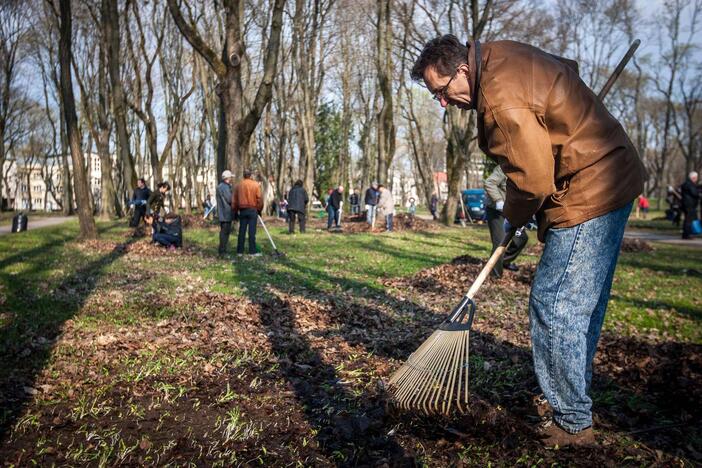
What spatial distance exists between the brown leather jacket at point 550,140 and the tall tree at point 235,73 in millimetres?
13910

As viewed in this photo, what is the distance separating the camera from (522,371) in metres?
4.52

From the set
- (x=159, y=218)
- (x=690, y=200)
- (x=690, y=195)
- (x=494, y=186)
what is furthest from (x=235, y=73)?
(x=690, y=200)

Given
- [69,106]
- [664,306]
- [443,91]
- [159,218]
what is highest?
[69,106]

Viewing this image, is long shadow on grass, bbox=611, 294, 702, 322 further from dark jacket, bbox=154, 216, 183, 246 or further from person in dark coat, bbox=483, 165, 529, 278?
dark jacket, bbox=154, 216, 183, 246

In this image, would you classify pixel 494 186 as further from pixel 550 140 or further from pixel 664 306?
pixel 550 140

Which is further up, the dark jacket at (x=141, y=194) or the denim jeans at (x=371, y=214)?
the dark jacket at (x=141, y=194)

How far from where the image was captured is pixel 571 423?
124 inches

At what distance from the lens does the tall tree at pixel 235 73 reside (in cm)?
1616

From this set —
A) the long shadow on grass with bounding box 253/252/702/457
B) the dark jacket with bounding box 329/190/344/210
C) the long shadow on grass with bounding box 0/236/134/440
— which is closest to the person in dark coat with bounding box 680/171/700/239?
the dark jacket with bounding box 329/190/344/210

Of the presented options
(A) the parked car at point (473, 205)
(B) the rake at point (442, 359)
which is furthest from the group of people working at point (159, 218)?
(A) the parked car at point (473, 205)

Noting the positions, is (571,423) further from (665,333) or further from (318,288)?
(318,288)

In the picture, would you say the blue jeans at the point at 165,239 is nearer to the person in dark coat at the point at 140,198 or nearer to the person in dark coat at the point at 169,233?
the person in dark coat at the point at 169,233

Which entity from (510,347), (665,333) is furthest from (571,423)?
(665,333)

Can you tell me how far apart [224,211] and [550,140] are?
451 inches
